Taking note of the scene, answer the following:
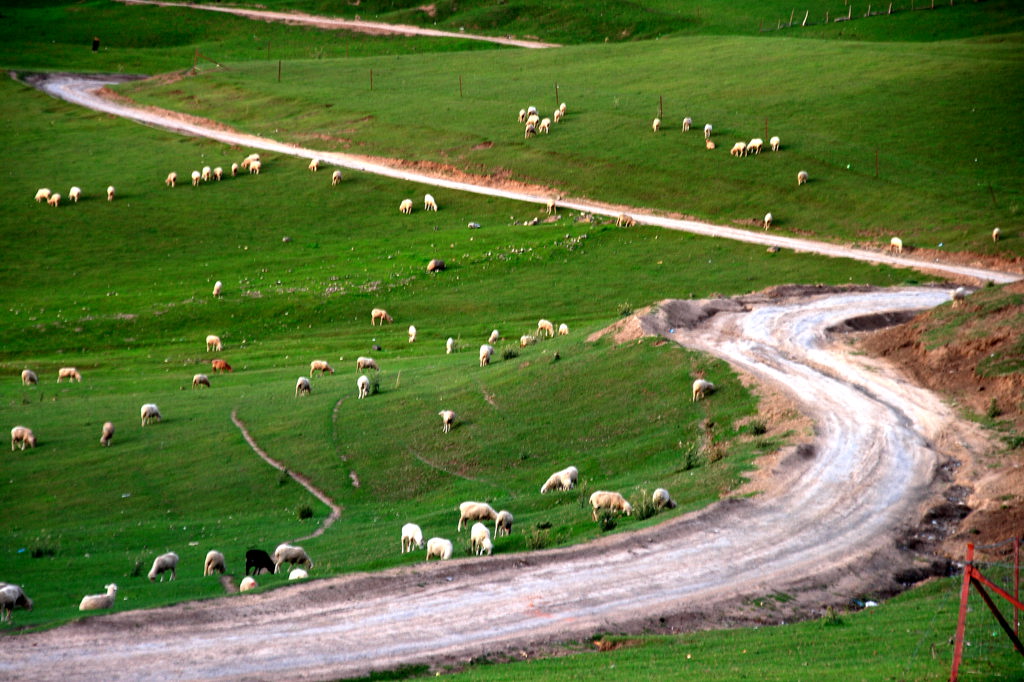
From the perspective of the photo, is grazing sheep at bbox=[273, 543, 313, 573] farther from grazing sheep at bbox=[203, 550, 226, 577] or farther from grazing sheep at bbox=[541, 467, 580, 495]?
grazing sheep at bbox=[541, 467, 580, 495]

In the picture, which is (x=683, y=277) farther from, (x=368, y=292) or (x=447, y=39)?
(x=447, y=39)

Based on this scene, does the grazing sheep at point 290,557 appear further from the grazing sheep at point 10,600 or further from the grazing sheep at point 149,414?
the grazing sheep at point 149,414

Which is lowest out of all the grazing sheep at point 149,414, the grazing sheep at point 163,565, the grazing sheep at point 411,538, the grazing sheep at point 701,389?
the grazing sheep at point 149,414

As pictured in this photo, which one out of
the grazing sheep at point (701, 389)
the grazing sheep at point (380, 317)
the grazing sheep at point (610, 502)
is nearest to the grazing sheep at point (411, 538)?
the grazing sheep at point (610, 502)

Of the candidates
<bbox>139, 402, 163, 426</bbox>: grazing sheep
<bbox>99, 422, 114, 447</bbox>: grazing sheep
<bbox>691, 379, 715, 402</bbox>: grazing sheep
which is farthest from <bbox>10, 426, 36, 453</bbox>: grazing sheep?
<bbox>691, 379, 715, 402</bbox>: grazing sheep

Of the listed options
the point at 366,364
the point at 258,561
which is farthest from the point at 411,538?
the point at 366,364
